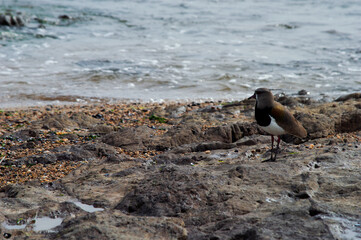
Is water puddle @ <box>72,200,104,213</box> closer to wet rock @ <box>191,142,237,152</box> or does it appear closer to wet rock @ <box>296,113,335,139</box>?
wet rock @ <box>191,142,237,152</box>

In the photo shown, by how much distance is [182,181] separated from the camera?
3451 millimetres

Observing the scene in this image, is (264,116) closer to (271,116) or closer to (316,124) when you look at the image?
(271,116)

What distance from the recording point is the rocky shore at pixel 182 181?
283cm

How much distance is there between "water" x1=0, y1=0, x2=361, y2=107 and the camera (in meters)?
10.2

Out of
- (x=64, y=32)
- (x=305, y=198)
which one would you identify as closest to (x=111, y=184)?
(x=305, y=198)

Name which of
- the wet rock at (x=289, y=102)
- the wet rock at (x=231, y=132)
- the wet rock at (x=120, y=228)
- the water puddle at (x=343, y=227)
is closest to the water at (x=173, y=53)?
the wet rock at (x=289, y=102)

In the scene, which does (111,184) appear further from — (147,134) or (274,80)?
(274,80)

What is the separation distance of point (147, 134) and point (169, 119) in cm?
129

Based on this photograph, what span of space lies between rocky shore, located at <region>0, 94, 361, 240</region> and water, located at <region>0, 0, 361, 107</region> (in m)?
3.77

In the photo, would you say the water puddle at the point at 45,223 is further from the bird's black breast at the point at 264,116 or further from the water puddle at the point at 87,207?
the bird's black breast at the point at 264,116

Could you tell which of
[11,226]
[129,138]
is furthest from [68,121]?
[11,226]

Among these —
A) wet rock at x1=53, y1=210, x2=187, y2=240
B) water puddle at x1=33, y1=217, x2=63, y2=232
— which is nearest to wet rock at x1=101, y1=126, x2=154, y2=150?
water puddle at x1=33, y1=217, x2=63, y2=232

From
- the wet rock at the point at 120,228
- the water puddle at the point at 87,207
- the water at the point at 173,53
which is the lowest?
the water at the point at 173,53

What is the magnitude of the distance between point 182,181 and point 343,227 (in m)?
1.23
